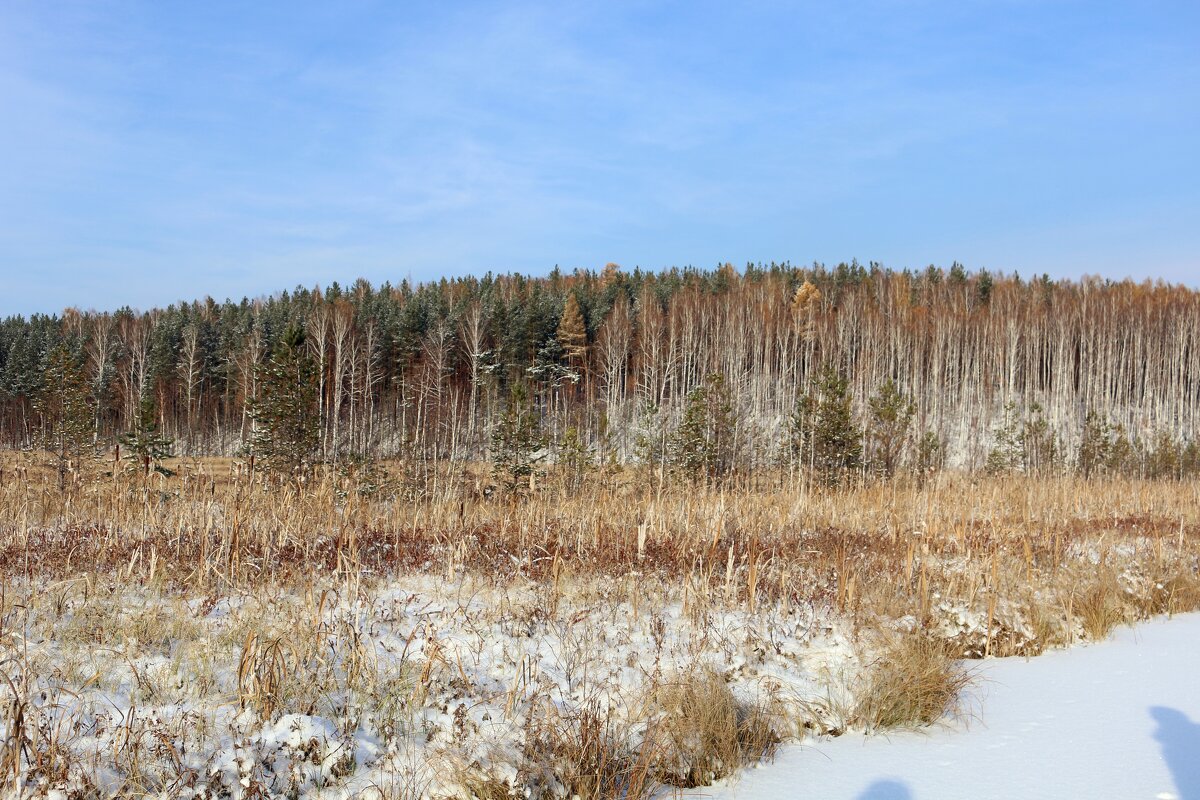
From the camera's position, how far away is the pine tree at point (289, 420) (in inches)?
675

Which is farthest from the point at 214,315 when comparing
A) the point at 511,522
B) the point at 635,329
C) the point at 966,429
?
the point at 511,522

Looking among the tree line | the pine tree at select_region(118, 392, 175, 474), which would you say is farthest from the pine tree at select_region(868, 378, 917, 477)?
the pine tree at select_region(118, 392, 175, 474)

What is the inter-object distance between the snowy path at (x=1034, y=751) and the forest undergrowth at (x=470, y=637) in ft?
0.71

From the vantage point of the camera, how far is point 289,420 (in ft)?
57.2

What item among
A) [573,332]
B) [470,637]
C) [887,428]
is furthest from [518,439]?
[573,332]

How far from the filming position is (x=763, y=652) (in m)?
5.07

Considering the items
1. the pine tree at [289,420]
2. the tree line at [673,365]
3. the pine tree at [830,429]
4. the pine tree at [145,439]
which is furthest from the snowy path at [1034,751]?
the tree line at [673,365]

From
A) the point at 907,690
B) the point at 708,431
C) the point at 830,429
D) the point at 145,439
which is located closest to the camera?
the point at 907,690

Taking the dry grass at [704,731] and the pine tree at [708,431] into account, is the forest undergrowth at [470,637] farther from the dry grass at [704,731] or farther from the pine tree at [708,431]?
the pine tree at [708,431]

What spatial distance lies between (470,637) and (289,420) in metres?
14.2

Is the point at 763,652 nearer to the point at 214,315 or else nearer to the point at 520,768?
the point at 520,768

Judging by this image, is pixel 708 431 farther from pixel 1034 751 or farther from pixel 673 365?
pixel 673 365

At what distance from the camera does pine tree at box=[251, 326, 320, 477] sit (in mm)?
17141

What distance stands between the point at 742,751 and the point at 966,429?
3850 cm
